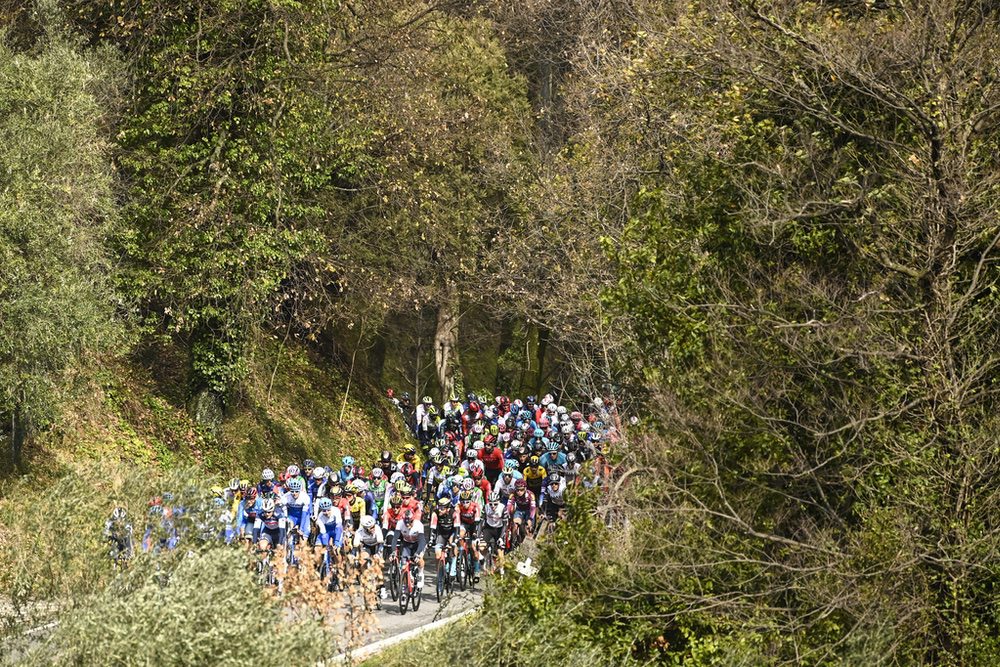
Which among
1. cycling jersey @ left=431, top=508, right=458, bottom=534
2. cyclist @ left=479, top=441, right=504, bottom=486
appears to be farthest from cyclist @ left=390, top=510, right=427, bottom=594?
cyclist @ left=479, top=441, right=504, bottom=486

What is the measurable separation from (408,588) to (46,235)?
307 inches

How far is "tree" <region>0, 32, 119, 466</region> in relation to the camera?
21.9 metres

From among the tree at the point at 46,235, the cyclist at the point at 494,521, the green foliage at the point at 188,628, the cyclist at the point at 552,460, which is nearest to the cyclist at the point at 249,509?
the cyclist at the point at 494,521

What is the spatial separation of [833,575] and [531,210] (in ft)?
60.6

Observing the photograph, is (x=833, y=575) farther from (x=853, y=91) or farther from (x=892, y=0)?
(x=892, y=0)

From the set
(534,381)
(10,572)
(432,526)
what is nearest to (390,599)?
(432,526)

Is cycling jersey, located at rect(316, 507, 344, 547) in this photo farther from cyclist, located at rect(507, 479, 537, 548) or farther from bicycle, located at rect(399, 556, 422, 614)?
cyclist, located at rect(507, 479, 537, 548)

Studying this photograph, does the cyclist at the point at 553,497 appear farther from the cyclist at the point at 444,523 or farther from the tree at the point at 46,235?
the tree at the point at 46,235

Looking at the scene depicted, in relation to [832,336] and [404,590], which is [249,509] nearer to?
[404,590]

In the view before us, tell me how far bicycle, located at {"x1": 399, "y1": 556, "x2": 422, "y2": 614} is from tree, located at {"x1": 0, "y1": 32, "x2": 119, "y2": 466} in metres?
6.48

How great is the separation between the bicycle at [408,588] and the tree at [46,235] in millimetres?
6482

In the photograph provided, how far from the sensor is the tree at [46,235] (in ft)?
71.7

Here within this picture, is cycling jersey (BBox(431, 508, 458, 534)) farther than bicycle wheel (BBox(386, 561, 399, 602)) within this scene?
Yes

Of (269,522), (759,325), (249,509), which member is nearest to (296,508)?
(269,522)
